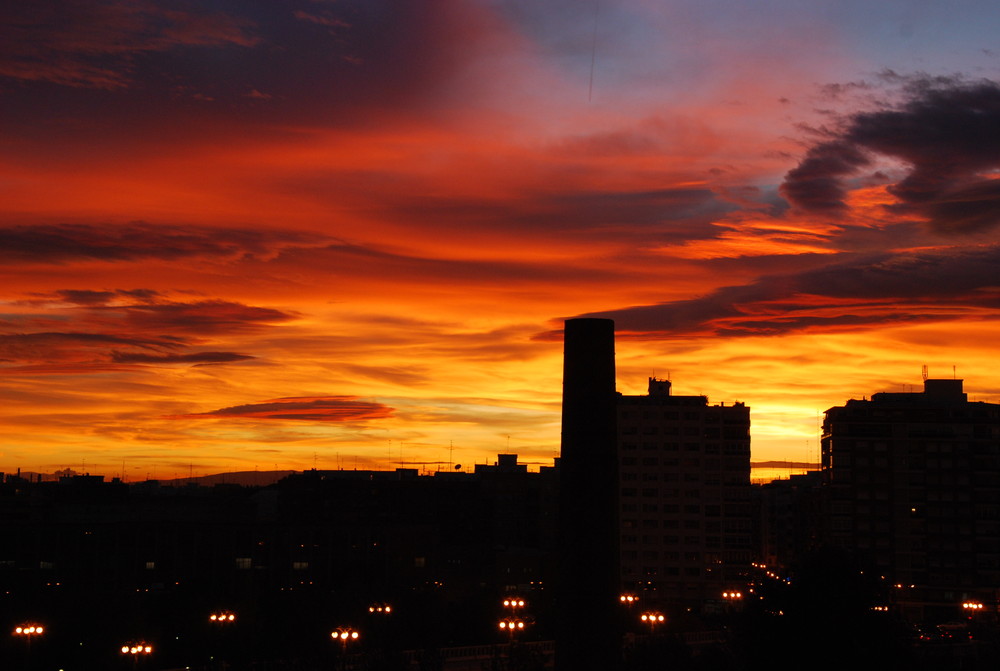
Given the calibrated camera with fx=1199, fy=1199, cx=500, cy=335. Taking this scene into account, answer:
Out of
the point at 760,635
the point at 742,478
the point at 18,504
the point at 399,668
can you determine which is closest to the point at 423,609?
the point at 399,668

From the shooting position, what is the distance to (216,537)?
124 meters

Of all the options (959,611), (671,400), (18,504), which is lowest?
(959,611)

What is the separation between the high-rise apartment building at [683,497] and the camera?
14362cm

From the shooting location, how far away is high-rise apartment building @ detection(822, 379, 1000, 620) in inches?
Result: 5492

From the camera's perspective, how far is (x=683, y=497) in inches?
Result: 5822

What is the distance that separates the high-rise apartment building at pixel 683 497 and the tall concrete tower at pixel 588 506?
289 feet

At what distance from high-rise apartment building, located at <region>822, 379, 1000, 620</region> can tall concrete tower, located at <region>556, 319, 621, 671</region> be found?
9381cm

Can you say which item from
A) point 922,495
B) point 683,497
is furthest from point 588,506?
point 922,495

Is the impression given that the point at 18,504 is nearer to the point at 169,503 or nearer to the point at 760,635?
the point at 169,503

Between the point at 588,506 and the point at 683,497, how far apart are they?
98062mm

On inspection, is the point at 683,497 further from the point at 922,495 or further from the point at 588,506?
the point at 588,506

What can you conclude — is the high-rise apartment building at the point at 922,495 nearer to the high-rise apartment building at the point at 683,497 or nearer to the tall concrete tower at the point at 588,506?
the high-rise apartment building at the point at 683,497

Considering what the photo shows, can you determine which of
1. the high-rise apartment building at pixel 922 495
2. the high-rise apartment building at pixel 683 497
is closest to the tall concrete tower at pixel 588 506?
the high-rise apartment building at pixel 683 497

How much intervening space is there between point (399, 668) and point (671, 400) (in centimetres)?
9926
